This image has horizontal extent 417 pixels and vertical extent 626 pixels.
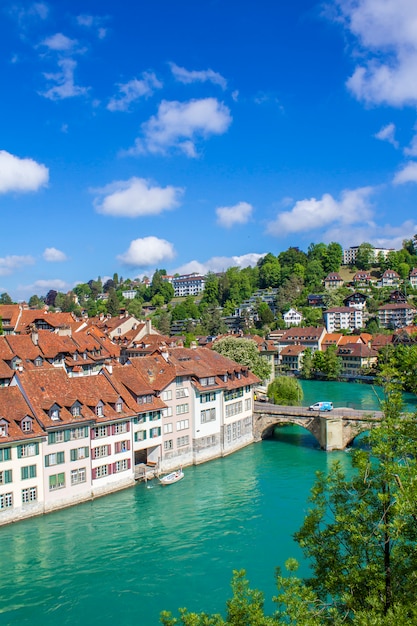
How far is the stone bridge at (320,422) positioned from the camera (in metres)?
55.9

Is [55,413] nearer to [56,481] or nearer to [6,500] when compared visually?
[56,481]

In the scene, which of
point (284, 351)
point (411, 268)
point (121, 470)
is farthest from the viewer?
point (411, 268)

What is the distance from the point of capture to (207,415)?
176 ft

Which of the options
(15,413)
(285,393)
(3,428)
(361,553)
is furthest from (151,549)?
(285,393)

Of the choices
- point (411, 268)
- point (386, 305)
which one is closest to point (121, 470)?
point (386, 305)

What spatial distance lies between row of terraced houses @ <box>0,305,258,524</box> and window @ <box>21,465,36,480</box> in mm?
67

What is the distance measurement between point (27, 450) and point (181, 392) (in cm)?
1681

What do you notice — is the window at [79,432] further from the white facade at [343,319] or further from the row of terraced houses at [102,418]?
the white facade at [343,319]

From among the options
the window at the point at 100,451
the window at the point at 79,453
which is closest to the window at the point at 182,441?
the window at the point at 100,451

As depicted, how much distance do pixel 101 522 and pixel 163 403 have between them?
44.2 feet

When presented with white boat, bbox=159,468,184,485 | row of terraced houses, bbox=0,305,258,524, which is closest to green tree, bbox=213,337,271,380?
row of terraced houses, bbox=0,305,258,524

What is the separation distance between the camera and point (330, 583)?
15469mm

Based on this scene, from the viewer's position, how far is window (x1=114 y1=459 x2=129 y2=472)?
4409cm

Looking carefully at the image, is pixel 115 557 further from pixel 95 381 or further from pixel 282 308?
pixel 282 308
